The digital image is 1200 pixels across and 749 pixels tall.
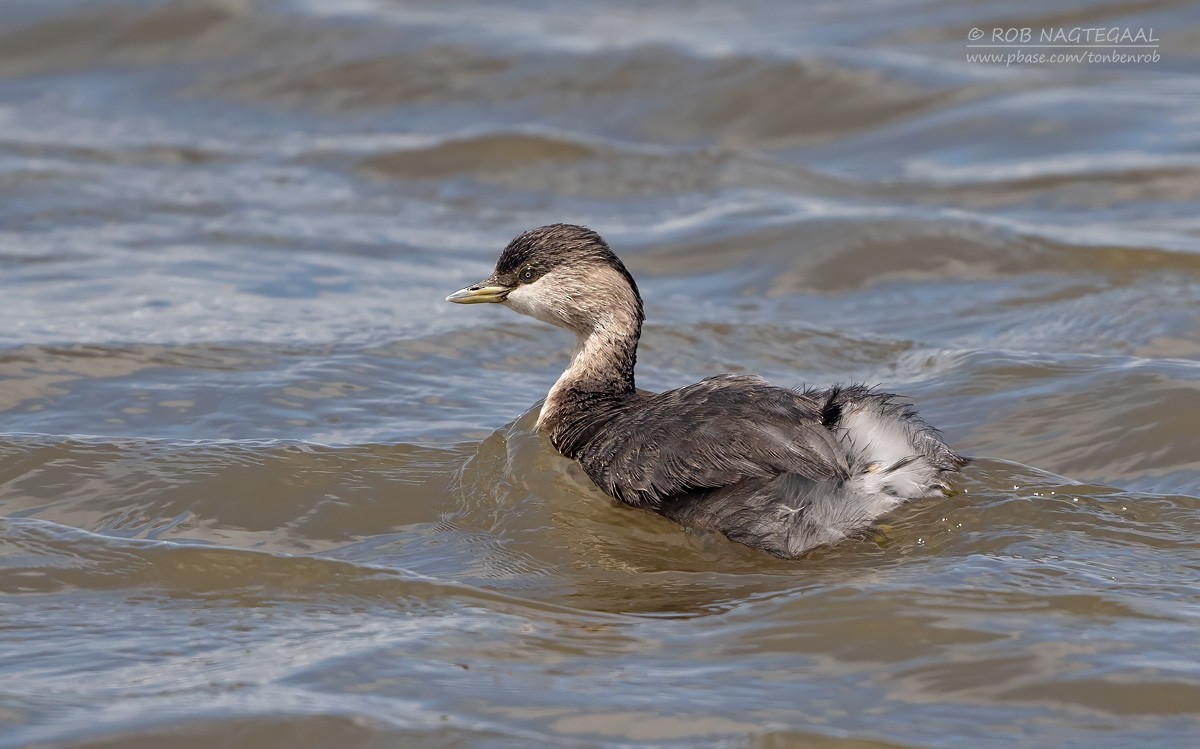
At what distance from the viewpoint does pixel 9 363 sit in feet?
24.3

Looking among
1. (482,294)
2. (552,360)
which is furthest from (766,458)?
(552,360)

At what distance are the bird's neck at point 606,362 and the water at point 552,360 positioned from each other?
0.33 metres

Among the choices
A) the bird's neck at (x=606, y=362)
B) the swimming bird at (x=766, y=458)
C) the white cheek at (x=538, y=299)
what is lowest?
the swimming bird at (x=766, y=458)

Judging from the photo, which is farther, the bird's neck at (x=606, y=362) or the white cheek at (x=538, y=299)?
the white cheek at (x=538, y=299)

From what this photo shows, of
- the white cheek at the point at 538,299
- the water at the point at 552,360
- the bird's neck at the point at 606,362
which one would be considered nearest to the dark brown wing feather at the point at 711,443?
the water at the point at 552,360

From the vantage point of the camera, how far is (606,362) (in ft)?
21.9

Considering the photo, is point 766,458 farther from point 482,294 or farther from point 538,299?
point 482,294

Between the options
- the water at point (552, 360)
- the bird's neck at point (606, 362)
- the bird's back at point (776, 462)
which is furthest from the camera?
the bird's neck at point (606, 362)

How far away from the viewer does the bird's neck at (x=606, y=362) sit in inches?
260

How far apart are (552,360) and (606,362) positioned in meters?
1.32

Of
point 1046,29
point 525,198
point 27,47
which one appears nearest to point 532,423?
point 525,198

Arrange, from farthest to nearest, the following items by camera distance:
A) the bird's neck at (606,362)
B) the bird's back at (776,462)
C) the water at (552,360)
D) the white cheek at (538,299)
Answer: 1. the white cheek at (538,299)
2. the bird's neck at (606,362)
3. the bird's back at (776,462)
4. the water at (552,360)

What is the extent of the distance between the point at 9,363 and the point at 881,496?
4.27 metres

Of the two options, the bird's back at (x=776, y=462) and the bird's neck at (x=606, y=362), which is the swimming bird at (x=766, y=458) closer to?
the bird's back at (x=776, y=462)
